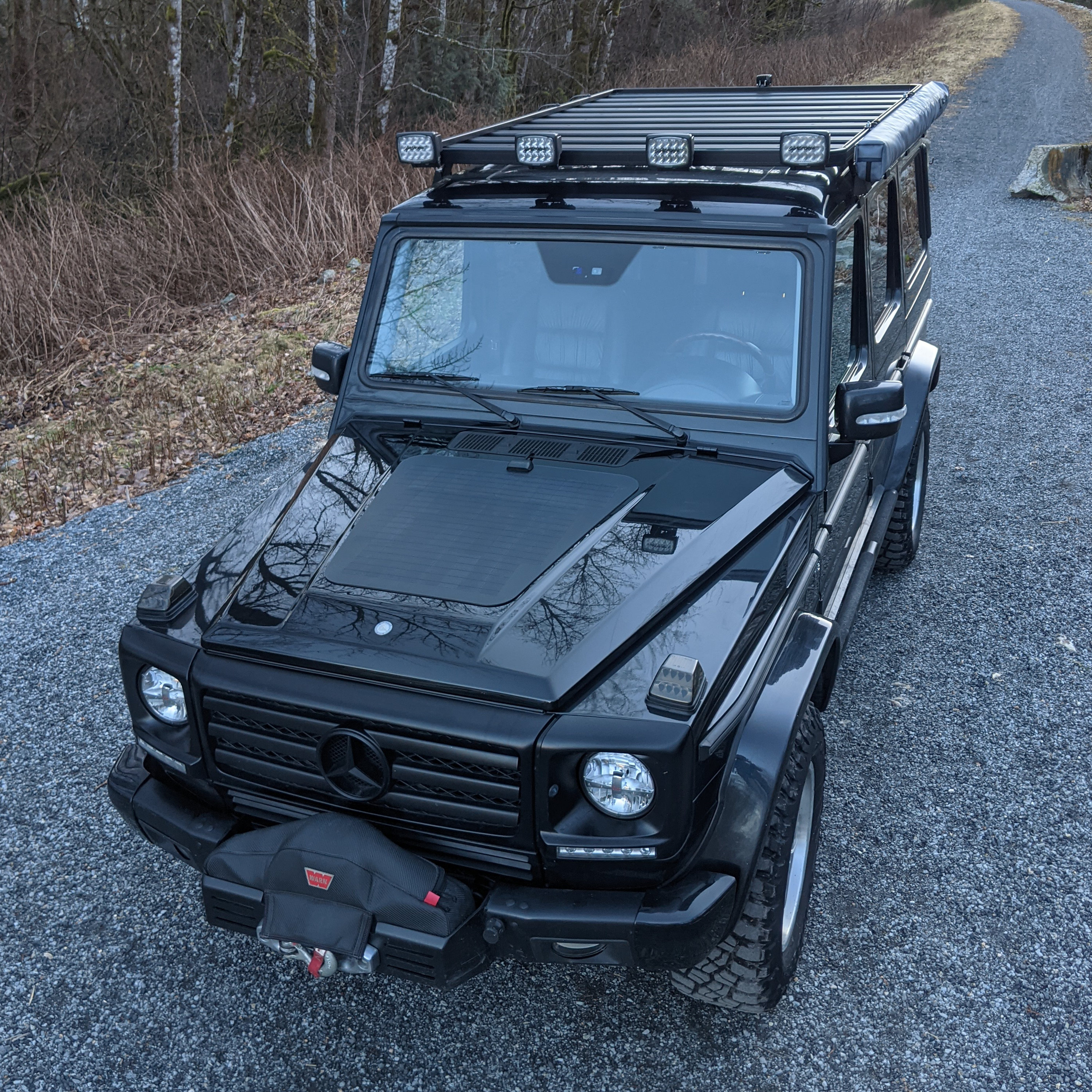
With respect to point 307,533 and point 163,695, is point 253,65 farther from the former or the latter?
point 163,695

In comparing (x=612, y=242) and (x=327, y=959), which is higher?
(x=612, y=242)

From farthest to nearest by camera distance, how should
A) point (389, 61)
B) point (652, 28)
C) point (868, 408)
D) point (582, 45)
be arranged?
point (652, 28), point (582, 45), point (389, 61), point (868, 408)

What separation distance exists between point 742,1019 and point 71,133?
15.6 metres

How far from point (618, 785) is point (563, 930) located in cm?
35

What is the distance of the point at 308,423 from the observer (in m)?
7.17

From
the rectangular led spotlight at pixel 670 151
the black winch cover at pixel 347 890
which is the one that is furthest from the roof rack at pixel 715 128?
the black winch cover at pixel 347 890

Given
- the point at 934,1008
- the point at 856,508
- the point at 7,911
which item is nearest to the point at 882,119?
the point at 856,508

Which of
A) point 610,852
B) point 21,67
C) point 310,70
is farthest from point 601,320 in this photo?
point 21,67

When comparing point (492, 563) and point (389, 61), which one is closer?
point (492, 563)

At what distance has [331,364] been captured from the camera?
3.48m

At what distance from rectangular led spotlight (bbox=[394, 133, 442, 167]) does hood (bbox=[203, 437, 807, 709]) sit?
3.83ft

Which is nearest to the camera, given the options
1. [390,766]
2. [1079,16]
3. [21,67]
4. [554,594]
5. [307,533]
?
[390,766]

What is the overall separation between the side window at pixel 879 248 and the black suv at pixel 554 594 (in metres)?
0.05

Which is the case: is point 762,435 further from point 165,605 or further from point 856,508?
point 165,605
